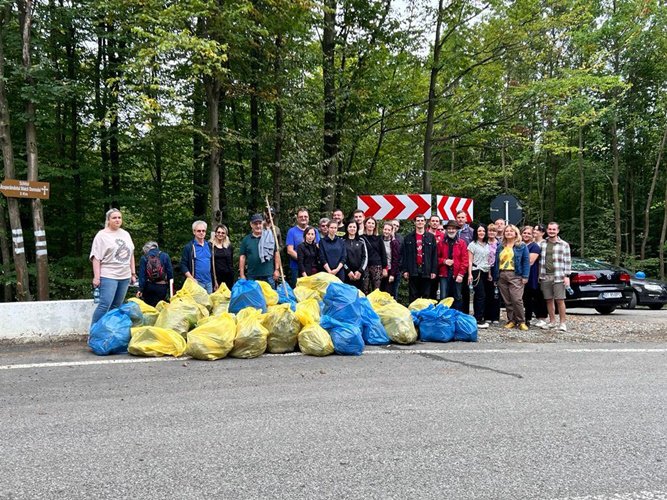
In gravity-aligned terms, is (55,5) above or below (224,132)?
above

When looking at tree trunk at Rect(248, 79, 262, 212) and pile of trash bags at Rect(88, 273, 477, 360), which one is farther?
tree trunk at Rect(248, 79, 262, 212)

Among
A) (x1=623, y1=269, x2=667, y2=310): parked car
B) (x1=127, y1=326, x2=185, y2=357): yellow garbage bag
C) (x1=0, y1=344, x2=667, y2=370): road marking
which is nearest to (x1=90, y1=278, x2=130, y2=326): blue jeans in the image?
(x1=127, y1=326, x2=185, y2=357): yellow garbage bag

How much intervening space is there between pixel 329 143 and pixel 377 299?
808 cm

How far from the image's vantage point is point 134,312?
6.93 metres

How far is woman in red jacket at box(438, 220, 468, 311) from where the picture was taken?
364 inches

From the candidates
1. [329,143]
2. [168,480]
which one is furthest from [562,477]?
[329,143]

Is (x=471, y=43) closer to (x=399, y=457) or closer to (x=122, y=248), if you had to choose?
(x=122, y=248)

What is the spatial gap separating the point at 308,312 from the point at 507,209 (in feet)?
22.0

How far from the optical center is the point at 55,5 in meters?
13.0

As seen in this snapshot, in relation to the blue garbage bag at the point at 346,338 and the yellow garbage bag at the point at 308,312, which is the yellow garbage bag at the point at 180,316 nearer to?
the yellow garbage bag at the point at 308,312

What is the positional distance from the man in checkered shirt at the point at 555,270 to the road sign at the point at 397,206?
2441 millimetres

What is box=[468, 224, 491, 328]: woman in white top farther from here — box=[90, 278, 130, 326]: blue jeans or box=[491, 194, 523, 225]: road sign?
box=[90, 278, 130, 326]: blue jeans

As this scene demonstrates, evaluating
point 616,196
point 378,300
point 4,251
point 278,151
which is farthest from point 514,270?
point 616,196

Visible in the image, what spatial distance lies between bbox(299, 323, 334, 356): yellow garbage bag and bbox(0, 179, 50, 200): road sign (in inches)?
236
